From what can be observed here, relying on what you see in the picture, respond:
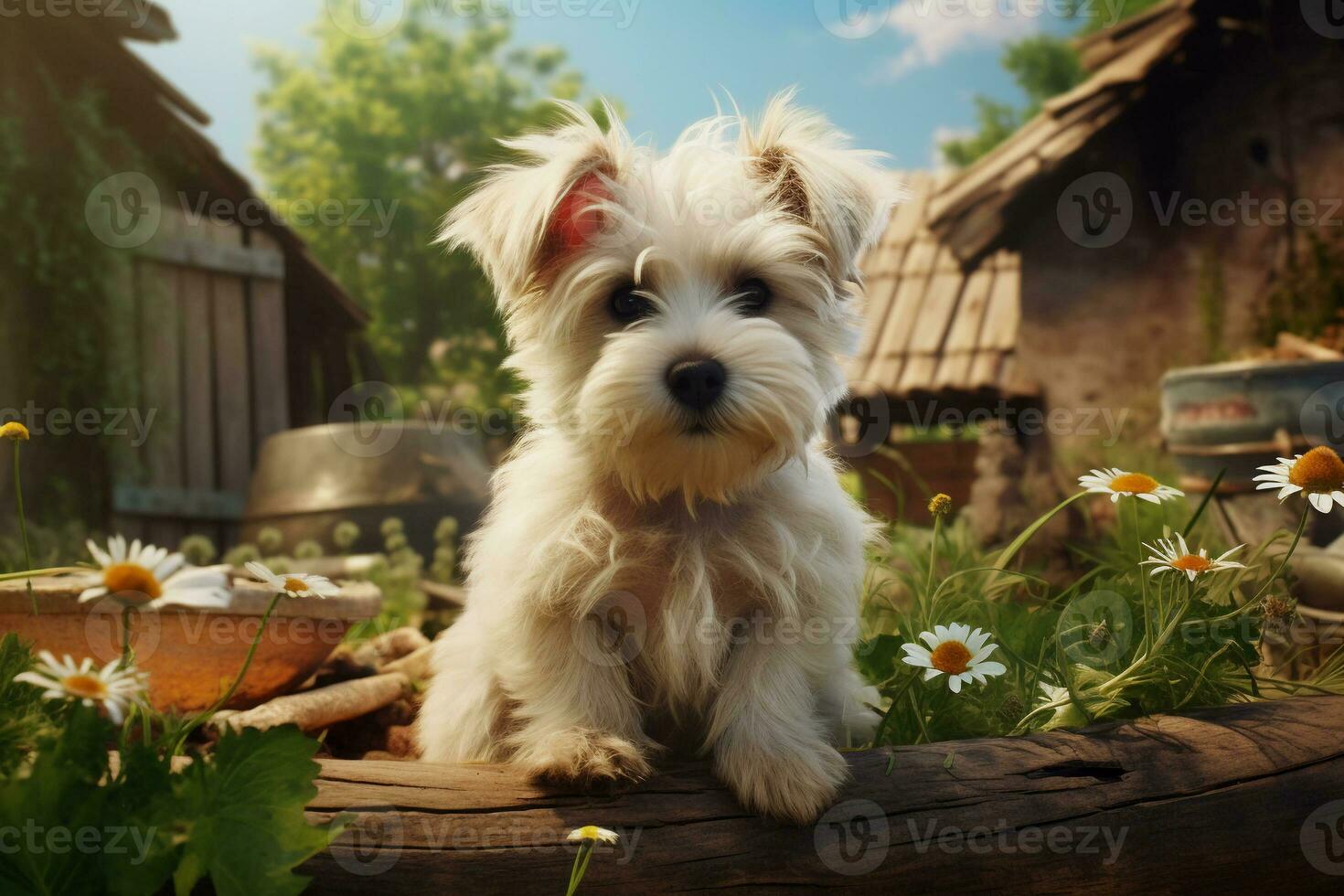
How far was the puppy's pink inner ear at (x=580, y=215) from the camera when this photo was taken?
3225mm

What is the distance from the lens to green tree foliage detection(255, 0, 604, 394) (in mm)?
23797

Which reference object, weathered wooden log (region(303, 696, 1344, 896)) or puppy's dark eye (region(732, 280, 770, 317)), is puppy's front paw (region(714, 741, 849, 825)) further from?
Result: puppy's dark eye (region(732, 280, 770, 317))

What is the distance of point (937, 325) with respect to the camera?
11.6m

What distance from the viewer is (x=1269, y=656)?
4477mm

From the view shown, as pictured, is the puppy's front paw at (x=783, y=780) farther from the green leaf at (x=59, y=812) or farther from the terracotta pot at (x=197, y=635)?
the terracotta pot at (x=197, y=635)

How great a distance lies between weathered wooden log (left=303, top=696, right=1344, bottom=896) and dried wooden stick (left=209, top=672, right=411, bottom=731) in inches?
45.8

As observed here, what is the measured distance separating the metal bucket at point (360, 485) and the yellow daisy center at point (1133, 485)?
6045 mm

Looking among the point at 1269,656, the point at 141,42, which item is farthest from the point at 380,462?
the point at 1269,656

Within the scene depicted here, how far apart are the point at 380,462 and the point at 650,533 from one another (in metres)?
5.62

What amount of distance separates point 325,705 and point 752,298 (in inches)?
96.1

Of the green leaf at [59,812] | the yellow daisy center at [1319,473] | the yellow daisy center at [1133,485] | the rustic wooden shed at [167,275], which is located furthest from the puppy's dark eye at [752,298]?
the rustic wooden shed at [167,275]

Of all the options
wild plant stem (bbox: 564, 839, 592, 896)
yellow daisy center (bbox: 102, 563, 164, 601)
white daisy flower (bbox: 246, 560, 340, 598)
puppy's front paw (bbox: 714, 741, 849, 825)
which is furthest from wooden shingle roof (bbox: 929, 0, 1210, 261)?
yellow daisy center (bbox: 102, 563, 164, 601)

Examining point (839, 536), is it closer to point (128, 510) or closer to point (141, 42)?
point (128, 510)

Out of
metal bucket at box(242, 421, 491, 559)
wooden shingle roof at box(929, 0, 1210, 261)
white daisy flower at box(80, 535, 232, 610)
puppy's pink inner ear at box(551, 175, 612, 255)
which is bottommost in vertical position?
white daisy flower at box(80, 535, 232, 610)
